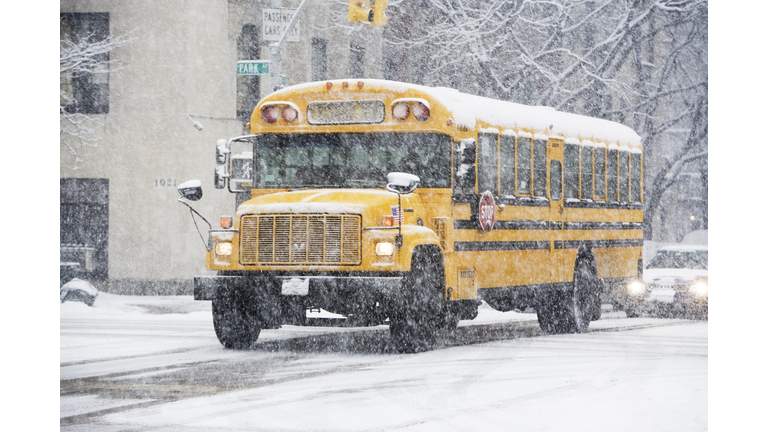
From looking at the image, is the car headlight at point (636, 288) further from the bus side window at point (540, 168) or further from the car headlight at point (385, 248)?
the car headlight at point (385, 248)

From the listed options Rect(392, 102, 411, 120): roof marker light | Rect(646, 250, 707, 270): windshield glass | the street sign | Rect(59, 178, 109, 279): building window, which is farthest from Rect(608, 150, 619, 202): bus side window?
Rect(59, 178, 109, 279): building window

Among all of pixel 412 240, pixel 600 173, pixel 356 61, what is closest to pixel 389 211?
pixel 412 240

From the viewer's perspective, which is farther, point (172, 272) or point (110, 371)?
point (172, 272)

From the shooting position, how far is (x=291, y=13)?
72.6 feet

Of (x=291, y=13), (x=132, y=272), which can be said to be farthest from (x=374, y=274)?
(x=132, y=272)

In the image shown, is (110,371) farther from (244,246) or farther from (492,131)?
(492,131)

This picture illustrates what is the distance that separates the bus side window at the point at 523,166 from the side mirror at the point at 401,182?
2759 mm

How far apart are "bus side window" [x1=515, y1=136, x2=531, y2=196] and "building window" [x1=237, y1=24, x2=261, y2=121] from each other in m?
14.1

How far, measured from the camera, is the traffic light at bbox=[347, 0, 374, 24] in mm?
19067

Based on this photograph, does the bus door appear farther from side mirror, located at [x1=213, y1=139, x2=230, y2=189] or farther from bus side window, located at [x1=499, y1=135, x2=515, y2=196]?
side mirror, located at [x1=213, y1=139, x2=230, y2=189]

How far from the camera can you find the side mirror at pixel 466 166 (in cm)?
1362

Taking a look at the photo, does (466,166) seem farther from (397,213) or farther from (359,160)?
(359,160)

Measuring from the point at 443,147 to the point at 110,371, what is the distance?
4.34 m

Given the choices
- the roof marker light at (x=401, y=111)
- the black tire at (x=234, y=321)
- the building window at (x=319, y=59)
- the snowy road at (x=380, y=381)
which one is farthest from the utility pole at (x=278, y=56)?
the building window at (x=319, y=59)
